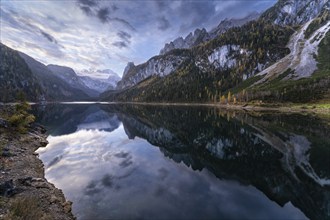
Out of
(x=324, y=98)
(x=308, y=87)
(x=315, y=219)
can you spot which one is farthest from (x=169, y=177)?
(x=308, y=87)

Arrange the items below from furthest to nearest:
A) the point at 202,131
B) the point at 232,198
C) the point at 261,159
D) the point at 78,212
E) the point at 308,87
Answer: the point at 308,87 < the point at 202,131 < the point at 261,159 < the point at 232,198 < the point at 78,212

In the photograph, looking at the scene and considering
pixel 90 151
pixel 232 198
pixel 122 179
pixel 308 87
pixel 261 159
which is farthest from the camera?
pixel 308 87

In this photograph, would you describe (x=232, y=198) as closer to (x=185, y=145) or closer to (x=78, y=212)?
(x=78, y=212)

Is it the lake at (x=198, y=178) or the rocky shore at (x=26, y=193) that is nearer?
the rocky shore at (x=26, y=193)

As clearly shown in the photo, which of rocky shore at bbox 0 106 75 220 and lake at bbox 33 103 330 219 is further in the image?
lake at bbox 33 103 330 219

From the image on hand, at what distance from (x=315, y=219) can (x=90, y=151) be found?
44.6m

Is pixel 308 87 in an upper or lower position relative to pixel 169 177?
upper

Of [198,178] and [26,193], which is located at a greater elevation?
[26,193]

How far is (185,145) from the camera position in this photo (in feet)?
201

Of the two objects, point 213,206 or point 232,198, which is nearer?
point 213,206

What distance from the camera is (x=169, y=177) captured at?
115 feet

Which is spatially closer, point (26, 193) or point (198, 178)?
point (26, 193)

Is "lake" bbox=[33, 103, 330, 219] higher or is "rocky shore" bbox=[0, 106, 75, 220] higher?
"rocky shore" bbox=[0, 106, 75, 220]

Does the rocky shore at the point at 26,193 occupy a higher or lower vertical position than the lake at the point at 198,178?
higher
